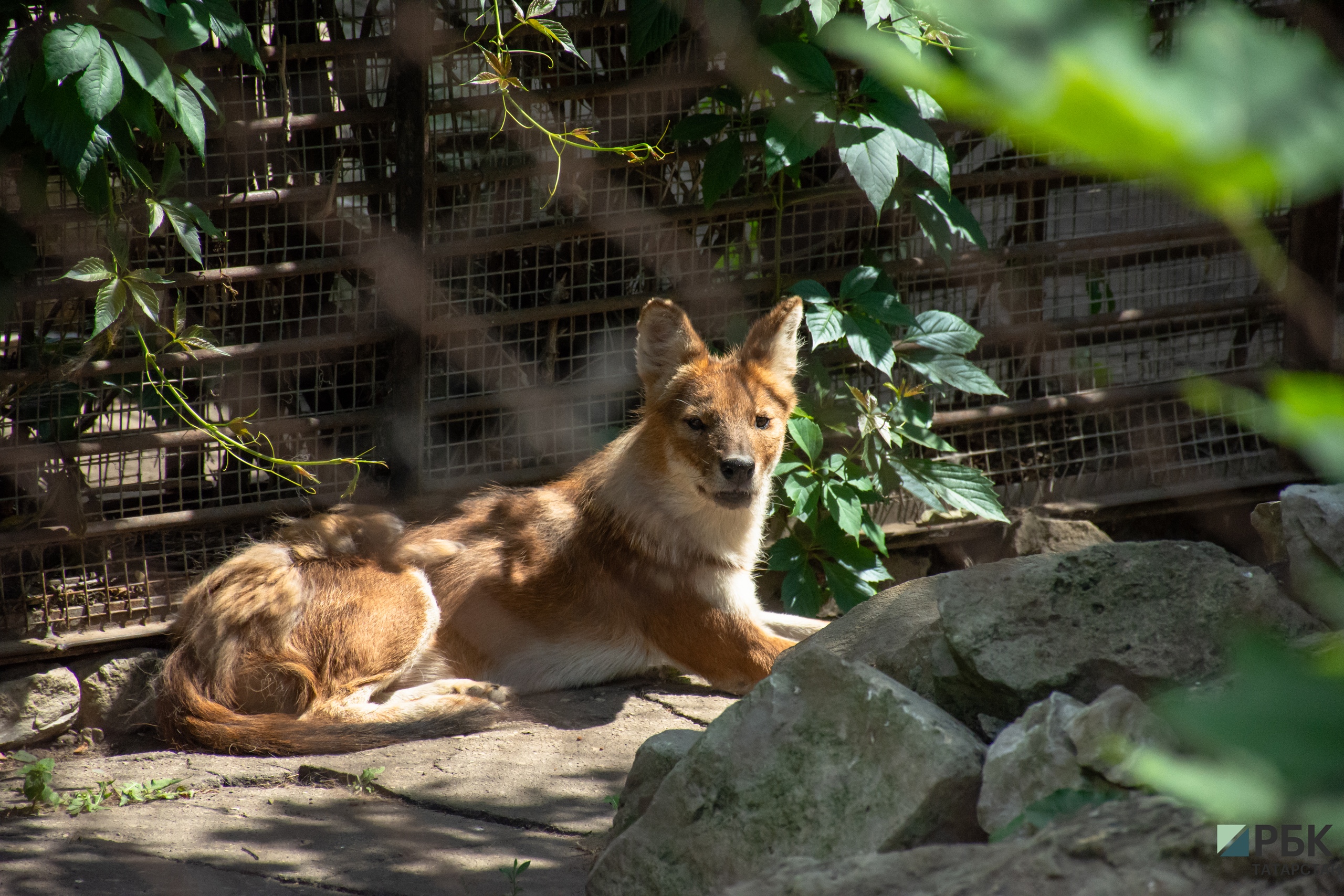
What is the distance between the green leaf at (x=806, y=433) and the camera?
15.0ft

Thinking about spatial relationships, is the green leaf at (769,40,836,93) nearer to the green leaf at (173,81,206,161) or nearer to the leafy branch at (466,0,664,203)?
the leafy branch at (466,0,664,203)

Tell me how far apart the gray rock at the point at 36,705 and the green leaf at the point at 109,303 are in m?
1.36

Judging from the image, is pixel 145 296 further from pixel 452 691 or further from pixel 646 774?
pixel 646 774

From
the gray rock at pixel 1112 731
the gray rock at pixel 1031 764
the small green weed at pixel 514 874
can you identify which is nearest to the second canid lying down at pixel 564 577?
the small green weed at pixel 514 874

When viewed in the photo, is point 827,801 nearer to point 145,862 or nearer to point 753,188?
point 145,862

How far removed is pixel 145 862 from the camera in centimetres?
267

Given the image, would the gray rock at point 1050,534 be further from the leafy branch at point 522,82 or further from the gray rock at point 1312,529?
the leafy branch at point 522,82

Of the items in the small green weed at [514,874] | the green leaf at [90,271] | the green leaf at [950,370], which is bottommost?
the small green weed at [514,874]

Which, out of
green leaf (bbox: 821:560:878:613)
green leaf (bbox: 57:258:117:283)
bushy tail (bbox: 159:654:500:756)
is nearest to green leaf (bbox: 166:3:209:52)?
green leaf (bbox: 57:258:117:283)

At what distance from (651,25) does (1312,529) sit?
290cm

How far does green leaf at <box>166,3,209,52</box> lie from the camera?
11.2 ft

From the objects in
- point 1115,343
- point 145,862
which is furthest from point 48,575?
point 1115,343

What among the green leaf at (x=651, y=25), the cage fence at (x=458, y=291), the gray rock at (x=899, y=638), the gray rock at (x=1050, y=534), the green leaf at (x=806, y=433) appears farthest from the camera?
the gray rock at (x=1050, y=534)

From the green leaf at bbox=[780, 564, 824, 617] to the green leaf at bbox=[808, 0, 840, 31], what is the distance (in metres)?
2.21
